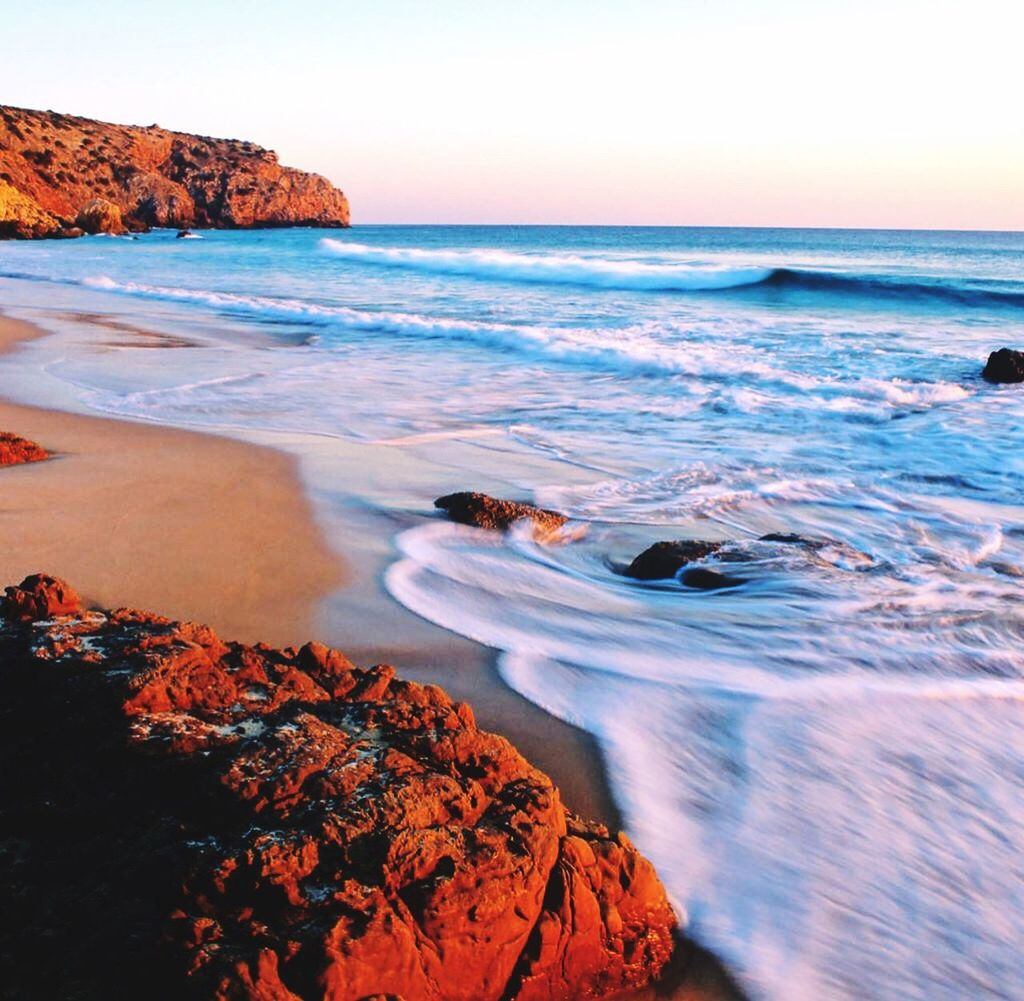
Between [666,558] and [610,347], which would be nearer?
[666,558]

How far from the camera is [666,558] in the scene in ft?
13.5

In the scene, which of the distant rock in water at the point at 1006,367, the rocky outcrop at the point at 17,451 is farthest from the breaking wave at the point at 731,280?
the rocky outcrop at the point at 17,451

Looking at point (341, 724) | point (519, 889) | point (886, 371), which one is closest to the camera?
point (519, 889)

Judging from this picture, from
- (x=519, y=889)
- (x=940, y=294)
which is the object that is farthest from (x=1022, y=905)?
(x=940, y=294)

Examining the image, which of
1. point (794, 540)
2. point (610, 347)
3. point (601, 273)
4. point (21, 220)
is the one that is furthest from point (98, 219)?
point (794, 540)

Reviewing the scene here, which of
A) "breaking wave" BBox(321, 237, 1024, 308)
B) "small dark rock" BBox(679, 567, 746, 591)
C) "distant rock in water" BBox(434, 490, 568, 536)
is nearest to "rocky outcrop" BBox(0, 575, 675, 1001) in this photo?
"small dark rock" BBox(679, 567, 746, 591)

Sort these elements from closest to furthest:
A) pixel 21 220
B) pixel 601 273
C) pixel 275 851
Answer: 1. pixel 275 851
2. pixel 601 273
3. pixel 21 220

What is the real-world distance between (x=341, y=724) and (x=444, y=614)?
1556mm

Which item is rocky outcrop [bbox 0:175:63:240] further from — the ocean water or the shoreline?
the shoreline

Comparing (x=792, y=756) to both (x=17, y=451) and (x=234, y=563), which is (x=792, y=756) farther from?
(x=17, y=451)

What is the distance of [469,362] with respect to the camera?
11.0 metres

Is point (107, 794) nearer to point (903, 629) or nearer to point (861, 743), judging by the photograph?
point (861, 743)

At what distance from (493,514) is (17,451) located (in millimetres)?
2767

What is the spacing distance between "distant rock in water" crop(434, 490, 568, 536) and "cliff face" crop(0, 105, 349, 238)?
47917 mm
